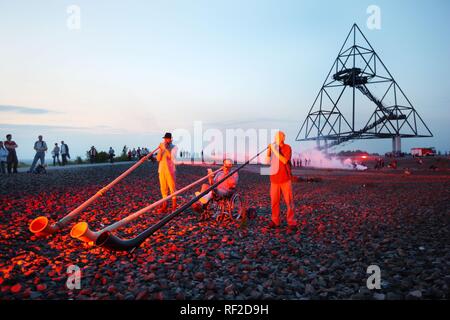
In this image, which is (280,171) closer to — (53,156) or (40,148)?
(40,148)

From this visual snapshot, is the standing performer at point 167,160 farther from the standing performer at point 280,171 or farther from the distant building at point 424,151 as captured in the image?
the distant building at point 424,151

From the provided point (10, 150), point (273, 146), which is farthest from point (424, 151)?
point (10, 150)

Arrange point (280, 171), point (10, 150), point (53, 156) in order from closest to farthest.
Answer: point (280, 171)
point (10, 150)
point (53, 156)

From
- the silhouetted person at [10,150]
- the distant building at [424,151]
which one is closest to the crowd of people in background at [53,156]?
the silhouetted person at [10,150]

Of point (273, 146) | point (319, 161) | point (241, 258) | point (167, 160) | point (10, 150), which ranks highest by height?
point (10, 150)

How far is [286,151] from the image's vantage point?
874 cm
